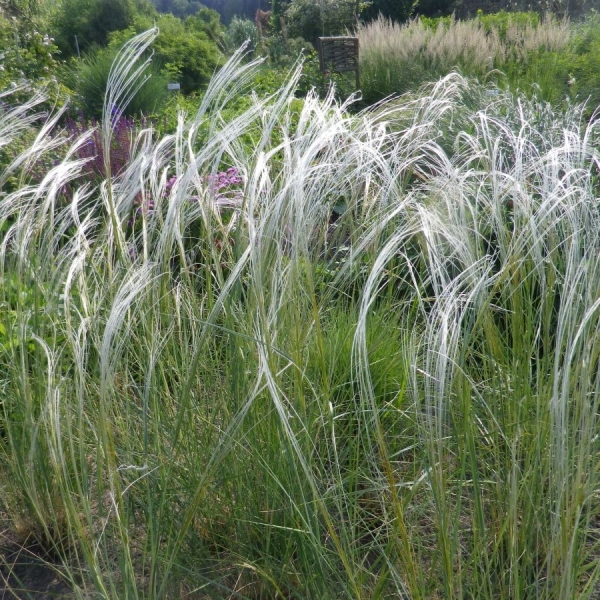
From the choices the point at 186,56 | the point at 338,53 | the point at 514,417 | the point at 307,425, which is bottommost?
the point at 514,417

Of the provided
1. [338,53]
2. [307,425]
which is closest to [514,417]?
[307,425]

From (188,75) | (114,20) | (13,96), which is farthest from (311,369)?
(114,20)

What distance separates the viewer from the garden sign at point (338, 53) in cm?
858

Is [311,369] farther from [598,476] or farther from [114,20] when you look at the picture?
[114,20]

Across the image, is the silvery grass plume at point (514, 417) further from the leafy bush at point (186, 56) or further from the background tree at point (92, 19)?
Answer: the background tree at point (92, 19)

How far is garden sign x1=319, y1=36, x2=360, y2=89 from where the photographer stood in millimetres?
8578

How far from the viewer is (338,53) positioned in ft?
28.7

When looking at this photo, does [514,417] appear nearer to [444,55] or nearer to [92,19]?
[444,55]

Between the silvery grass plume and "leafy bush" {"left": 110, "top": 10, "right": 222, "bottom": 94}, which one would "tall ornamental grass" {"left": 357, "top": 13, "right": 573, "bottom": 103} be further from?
the silvery grass plume

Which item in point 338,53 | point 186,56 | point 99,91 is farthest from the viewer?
point 186,56

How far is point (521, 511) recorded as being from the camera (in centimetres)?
149

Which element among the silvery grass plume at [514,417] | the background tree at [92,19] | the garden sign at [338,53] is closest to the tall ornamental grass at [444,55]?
the garden sign at [338,53]

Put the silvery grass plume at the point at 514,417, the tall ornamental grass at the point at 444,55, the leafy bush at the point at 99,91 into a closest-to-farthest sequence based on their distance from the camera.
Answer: the silvery grass plume at the point at 514,417 < the leafy bush at the point at 99,91 < the tall ornamental grass at the point at 444,55

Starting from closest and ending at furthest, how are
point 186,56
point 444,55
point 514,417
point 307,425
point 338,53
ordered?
point 307,425 → point 514,417 → point 444,55 → point 338,53 → point 186,56
